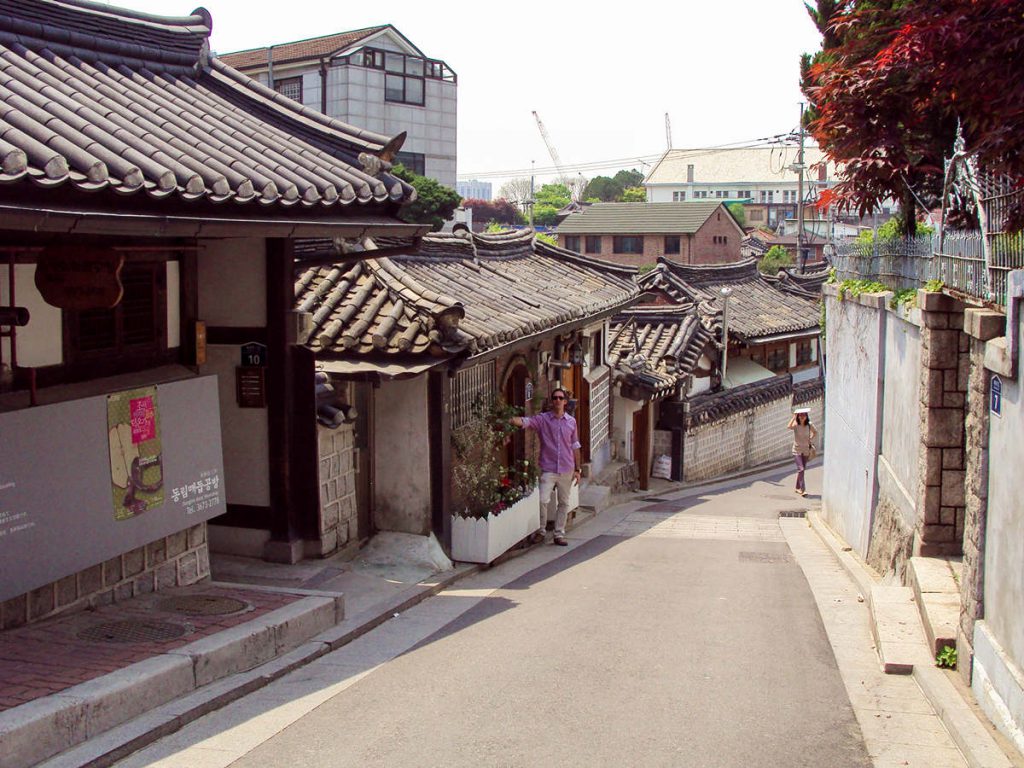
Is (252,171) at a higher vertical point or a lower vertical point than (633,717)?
higher

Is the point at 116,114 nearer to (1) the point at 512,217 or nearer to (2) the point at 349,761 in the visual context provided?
(2) the point at 349,761

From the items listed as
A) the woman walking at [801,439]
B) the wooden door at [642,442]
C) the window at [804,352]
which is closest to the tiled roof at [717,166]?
the window at [804,352]

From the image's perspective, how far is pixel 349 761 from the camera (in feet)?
20.9

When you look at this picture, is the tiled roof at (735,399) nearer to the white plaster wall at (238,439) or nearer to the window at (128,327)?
the white plaster wall at (238,439)

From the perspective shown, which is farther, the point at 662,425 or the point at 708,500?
the point at 662,425

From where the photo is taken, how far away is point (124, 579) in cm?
891

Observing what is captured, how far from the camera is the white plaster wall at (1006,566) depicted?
657 centimetres

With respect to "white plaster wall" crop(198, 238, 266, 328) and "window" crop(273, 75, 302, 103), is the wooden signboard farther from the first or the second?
"window" crop(273, 75, 302, 103)

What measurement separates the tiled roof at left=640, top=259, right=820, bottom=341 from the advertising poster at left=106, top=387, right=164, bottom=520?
24590 millimetres

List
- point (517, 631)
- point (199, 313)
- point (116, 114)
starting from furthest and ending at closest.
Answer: point (199, 313)
point (517, 631)
point (116, 114)

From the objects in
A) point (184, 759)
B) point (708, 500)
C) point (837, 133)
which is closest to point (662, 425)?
point (708, 500)

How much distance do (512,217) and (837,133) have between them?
291 feet

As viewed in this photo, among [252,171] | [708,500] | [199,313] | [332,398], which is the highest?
[252,171]

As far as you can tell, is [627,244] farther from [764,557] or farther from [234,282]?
[234,282]
